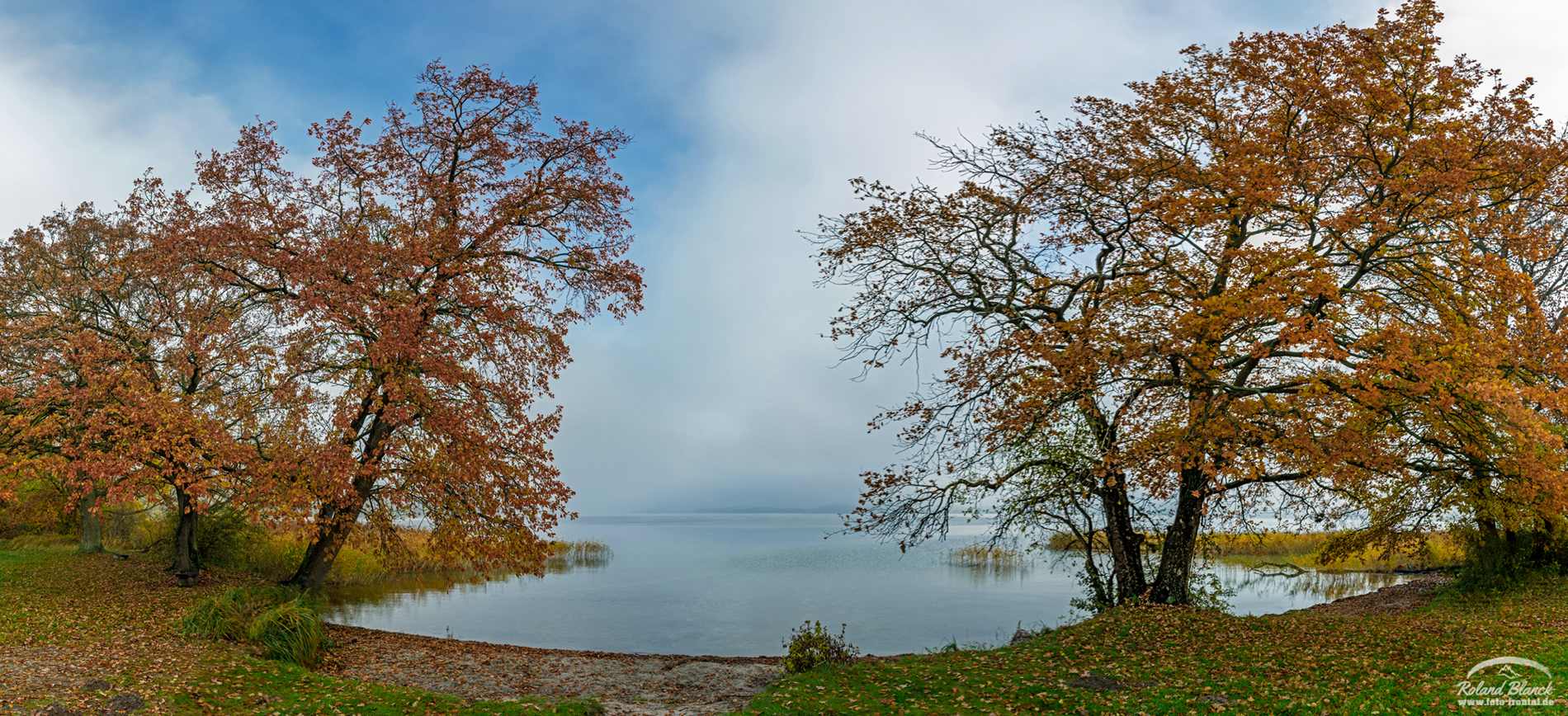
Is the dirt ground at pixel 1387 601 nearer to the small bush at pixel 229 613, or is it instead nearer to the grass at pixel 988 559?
the grass at pixel 988 559

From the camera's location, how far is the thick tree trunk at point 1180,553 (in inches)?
666

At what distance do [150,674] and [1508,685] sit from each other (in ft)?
56.8

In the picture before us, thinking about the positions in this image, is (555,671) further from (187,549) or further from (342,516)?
(187,549)

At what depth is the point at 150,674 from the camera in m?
10.8

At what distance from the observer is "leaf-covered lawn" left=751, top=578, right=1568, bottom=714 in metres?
9.80

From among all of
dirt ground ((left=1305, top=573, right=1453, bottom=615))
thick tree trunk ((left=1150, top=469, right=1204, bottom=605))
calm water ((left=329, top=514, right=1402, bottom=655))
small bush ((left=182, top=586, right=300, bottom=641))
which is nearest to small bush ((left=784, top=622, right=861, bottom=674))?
calm water ((left=329, top=514, right=1402, bottom=655))

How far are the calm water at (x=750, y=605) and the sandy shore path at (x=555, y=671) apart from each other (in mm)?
4563

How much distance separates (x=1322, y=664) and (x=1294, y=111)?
10.7 m

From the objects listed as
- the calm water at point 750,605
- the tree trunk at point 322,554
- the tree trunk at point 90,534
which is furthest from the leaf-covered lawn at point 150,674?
the tree trunk at point 90,534

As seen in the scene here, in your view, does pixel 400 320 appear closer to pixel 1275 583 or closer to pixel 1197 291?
pixel 1197 291

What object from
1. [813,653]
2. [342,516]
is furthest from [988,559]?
[342,516]

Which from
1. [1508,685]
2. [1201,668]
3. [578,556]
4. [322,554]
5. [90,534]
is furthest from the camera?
[578,556]

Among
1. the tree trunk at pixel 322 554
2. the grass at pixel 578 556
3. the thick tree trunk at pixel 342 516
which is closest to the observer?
the thick tree trunk at pixel 342 516

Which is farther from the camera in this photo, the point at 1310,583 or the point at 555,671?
the point at 1310,583
